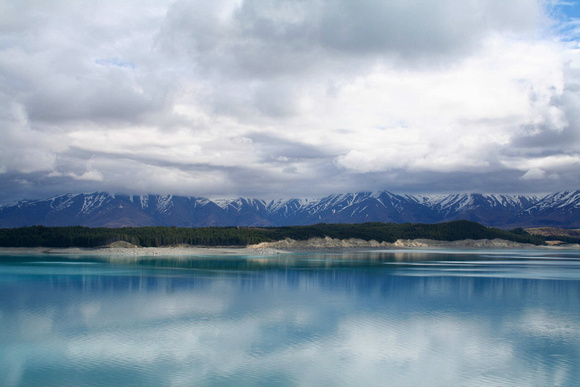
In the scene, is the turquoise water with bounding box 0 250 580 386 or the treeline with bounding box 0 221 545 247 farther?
the treeline with bounding box 0 221 545 247

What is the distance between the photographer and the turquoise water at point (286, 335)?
803 inches

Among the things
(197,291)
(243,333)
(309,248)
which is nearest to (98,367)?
(243,333)

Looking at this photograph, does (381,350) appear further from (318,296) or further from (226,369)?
(318,296)

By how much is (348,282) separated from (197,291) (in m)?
18.2

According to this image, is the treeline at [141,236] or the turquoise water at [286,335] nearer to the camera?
the turquoise water at [286,335]

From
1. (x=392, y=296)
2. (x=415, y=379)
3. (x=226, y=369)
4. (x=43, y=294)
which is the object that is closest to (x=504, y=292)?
(x=392, y=296)

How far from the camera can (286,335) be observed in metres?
27.6

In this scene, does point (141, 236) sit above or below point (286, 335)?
above

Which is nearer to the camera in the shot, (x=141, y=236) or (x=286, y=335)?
(x=286, y=335)

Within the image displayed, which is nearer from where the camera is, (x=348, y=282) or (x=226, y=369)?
(x=226, y=369)

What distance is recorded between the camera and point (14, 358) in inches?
878

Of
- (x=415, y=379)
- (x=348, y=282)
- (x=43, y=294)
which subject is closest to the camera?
(x=415, y=379)

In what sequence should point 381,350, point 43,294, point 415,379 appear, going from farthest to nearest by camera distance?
point 43,294 < point 381,350 < point 415,379

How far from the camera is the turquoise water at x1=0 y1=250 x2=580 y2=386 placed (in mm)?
20406
